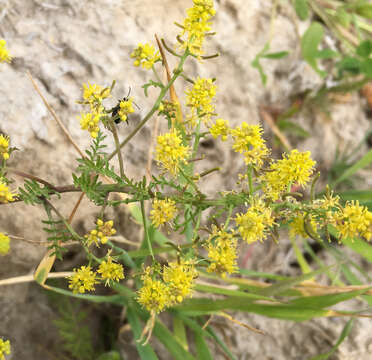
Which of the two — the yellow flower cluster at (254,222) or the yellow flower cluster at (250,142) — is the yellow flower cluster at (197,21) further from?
the yellow flower cluster at (254,222)

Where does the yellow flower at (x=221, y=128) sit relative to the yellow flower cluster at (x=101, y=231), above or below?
above

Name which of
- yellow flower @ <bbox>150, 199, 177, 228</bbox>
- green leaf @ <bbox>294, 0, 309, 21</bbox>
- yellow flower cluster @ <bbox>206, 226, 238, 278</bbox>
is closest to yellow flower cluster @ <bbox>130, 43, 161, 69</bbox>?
yellow flower @ <bbox>150, 199, 177, 228</bbox>

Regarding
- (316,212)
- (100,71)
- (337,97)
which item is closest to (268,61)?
(337,97)

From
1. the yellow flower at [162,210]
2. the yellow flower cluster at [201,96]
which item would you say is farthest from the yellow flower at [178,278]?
the yellow flower cluster at [201,96]

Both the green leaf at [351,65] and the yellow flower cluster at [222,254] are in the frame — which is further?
the green leaf at [351,65]

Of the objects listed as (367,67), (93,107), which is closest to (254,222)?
(93,107)

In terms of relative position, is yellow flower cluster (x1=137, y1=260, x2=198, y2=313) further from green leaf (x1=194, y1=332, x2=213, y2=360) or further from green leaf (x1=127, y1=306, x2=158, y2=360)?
green leaf (x1=194, y1=332, x2=213, y2=360)

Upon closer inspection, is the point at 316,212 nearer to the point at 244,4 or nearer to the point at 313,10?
the point at 244,4
